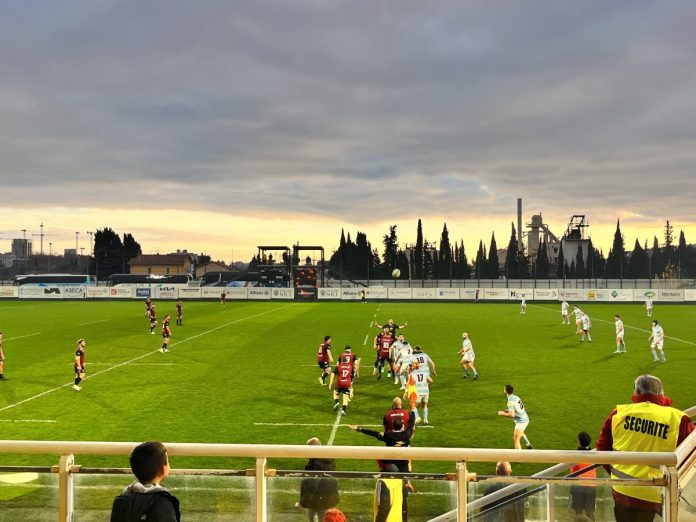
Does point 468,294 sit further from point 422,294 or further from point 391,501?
point 391,501

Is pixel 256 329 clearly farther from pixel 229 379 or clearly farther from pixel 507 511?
pixel 507 511

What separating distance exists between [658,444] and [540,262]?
133 meters

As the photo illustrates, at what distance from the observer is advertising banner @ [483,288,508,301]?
69.3 metres

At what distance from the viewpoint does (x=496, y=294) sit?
6975 centimetres

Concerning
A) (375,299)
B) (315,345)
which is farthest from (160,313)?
(375,299)

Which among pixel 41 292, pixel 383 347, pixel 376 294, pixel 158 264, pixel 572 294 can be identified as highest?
pixel 158 264

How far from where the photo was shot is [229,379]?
21703 millimetres

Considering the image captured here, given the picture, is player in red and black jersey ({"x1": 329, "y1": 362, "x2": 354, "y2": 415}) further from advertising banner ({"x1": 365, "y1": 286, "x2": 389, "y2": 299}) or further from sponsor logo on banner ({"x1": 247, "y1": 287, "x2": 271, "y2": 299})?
advertising banner ({"x1": 365, "y1": 286, "x2": 389, "y2": 299})

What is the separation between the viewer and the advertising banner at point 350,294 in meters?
73.9

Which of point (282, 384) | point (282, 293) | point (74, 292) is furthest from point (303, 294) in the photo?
point (282, 384)

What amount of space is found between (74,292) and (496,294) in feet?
173

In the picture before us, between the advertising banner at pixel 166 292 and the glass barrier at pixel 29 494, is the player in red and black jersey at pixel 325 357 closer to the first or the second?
the glass barrier at pixel 29 494

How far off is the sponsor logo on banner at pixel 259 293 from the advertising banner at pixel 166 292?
31.2 feet

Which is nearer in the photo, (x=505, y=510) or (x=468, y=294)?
(x=505, y=510)
